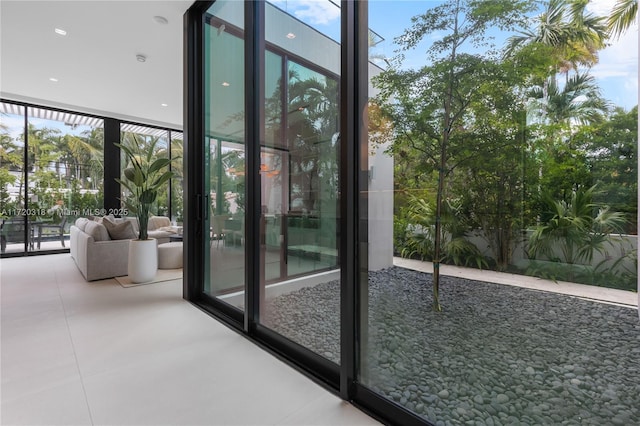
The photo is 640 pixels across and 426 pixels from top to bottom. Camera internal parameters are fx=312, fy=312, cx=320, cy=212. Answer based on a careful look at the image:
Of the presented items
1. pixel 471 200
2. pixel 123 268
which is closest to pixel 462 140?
pixel 471 200

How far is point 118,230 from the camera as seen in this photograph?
15.1 feet

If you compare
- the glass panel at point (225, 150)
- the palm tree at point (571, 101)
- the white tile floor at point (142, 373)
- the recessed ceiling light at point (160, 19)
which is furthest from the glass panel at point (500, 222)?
the recessed ceiling light at point (160, 19)

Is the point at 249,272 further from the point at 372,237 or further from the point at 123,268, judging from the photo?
the point at 123,268

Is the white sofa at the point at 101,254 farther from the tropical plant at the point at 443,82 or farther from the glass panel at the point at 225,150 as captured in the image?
the tropical plant at the point at 443,82

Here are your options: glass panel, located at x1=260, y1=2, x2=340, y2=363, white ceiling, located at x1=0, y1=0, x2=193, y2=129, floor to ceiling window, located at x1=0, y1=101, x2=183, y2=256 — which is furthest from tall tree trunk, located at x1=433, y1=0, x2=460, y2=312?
floor to ceiling window, located at x1=0, y1=101, x2=183, y2=256

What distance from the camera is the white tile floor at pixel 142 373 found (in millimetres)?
1555

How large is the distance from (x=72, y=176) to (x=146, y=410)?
294 inches

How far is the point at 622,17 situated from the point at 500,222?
28.5 inches

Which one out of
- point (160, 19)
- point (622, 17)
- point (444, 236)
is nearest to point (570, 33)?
point (622, 17)

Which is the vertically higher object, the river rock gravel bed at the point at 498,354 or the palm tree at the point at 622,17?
the palm tree at the point at 622,17

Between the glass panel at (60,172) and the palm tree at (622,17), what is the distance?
28.9ft

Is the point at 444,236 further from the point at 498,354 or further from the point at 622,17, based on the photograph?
the point at 622,17

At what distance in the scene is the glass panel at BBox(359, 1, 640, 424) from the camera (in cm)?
99

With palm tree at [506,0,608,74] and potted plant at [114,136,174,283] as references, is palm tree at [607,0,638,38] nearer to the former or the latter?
palm tree at [506,0,608,74]
